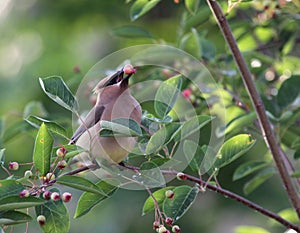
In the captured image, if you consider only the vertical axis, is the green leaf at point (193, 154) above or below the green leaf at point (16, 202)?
below

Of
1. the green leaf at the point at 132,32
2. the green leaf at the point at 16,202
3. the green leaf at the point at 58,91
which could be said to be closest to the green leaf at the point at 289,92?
the green leaf at the point at 132,32

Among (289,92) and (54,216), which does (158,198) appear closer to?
(54,216)

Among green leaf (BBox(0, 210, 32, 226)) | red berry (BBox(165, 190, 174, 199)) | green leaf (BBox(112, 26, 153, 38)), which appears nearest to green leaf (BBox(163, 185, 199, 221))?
red berry (BBox(165, 190, 174, 199))

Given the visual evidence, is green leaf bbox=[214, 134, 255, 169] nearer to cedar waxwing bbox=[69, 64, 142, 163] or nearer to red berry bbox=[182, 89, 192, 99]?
cedar waxwing bbox=[69, 64, 142, 163]

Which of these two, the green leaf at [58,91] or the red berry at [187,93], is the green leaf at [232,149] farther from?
the red berry at [187,93]

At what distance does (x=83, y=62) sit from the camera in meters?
7.37

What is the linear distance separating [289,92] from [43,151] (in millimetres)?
1506

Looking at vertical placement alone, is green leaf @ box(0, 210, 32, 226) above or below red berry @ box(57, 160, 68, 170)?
below

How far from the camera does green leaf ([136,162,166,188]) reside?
252 centimetres

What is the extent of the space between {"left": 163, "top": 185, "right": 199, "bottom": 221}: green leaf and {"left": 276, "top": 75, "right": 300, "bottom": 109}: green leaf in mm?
1052

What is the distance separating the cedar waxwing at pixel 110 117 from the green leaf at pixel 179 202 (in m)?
0.37

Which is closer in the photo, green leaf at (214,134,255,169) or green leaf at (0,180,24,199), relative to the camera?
green leaf at (0,180,24,199)

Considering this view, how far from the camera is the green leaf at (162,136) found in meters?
2.53

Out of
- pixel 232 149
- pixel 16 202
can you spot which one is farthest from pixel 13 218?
pixel 232 149
